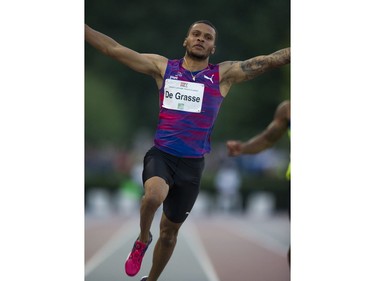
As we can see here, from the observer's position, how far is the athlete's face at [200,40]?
597cm

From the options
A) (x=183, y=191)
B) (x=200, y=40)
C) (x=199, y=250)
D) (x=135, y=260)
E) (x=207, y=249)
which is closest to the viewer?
(x=135, y=260)

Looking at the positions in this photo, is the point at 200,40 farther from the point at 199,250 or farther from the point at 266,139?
the point at 199,250

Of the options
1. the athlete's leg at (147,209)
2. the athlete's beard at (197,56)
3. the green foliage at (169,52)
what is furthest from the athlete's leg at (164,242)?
the green foliage at (169,52)

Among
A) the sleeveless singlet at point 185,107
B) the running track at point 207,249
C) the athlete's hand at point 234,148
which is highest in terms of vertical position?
the sleeveless singlet at point 185,107

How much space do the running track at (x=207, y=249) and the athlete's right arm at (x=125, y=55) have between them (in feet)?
7.10

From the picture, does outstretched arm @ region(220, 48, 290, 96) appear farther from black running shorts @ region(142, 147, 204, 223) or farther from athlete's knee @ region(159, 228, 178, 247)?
athlete's knee @ region(159, 228, 178, 247)

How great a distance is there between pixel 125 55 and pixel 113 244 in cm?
601

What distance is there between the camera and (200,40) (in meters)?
5.97

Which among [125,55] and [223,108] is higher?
[223,108]

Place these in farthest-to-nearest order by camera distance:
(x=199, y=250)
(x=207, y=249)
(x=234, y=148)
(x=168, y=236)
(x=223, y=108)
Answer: (x=223, y=108)
(x=207, y=249)
(x=199, y=250)
(x=234, y=148)
(x=168, y=236)

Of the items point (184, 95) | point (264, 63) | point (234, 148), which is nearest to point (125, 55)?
point (184, 95)

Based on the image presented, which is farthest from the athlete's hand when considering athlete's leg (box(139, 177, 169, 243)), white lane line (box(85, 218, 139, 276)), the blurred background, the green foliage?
the blurred background

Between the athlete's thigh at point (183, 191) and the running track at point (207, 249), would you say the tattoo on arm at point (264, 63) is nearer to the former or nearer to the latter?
the athlete's thigh at point (183, 191)
